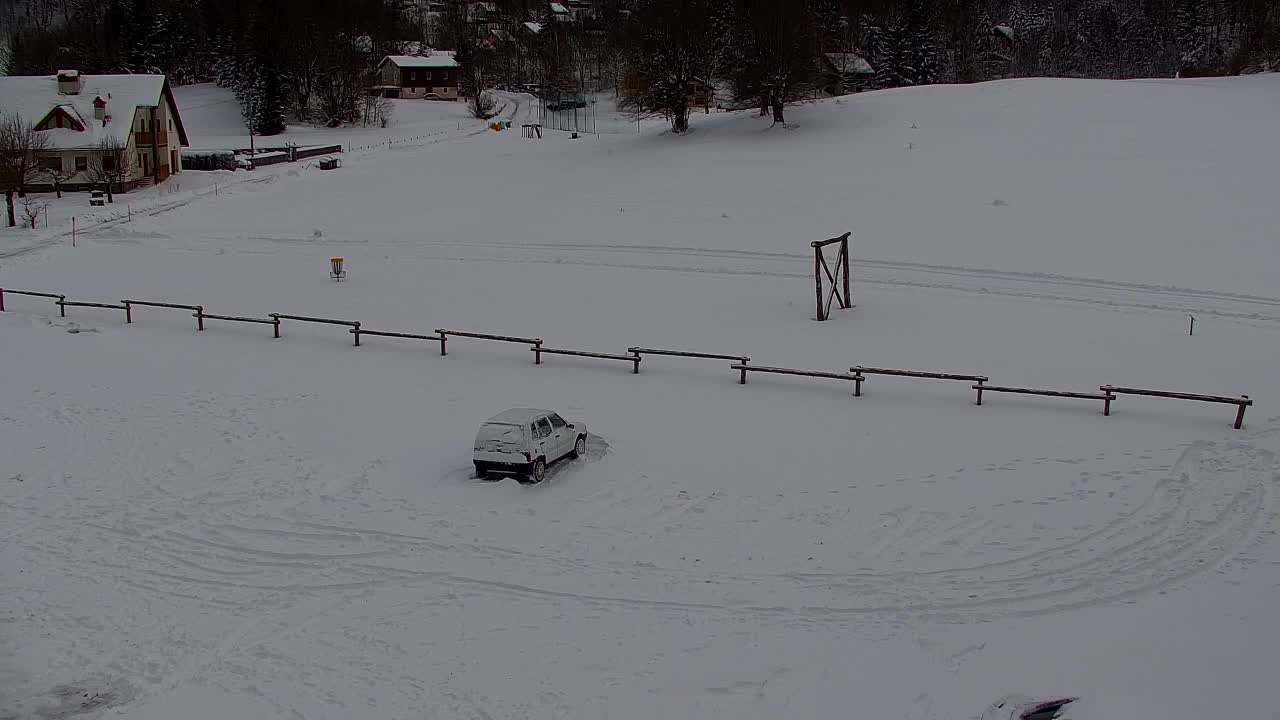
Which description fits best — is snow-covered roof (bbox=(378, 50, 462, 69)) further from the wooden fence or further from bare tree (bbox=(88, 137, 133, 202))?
the wooden fence

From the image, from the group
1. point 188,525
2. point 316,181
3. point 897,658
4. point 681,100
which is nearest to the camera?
point 897,658

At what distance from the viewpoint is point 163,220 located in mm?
55094

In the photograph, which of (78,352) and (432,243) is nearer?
(78,352)

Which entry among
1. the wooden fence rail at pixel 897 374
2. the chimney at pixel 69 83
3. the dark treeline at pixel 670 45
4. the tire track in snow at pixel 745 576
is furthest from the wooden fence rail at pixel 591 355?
the chimney at pixel 69 83

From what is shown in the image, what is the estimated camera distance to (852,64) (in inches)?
3797

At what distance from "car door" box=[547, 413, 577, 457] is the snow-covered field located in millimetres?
484

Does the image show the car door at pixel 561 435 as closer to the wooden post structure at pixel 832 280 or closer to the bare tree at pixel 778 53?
the wooden post structure at pixel 832 280

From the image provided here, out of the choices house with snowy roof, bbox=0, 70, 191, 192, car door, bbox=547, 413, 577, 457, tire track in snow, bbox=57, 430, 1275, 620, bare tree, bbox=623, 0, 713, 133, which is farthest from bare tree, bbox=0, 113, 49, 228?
tire track in snow, bbox=57, 430, 1275, 620

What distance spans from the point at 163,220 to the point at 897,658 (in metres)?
50.6

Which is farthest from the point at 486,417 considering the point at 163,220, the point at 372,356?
the point at 163,220

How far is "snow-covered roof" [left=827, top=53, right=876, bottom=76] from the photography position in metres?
93.9

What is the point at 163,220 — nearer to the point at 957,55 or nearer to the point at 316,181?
the point at 316,181

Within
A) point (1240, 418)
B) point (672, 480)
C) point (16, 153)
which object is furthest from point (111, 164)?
point (1240, 418)

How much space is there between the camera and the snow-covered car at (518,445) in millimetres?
20859
